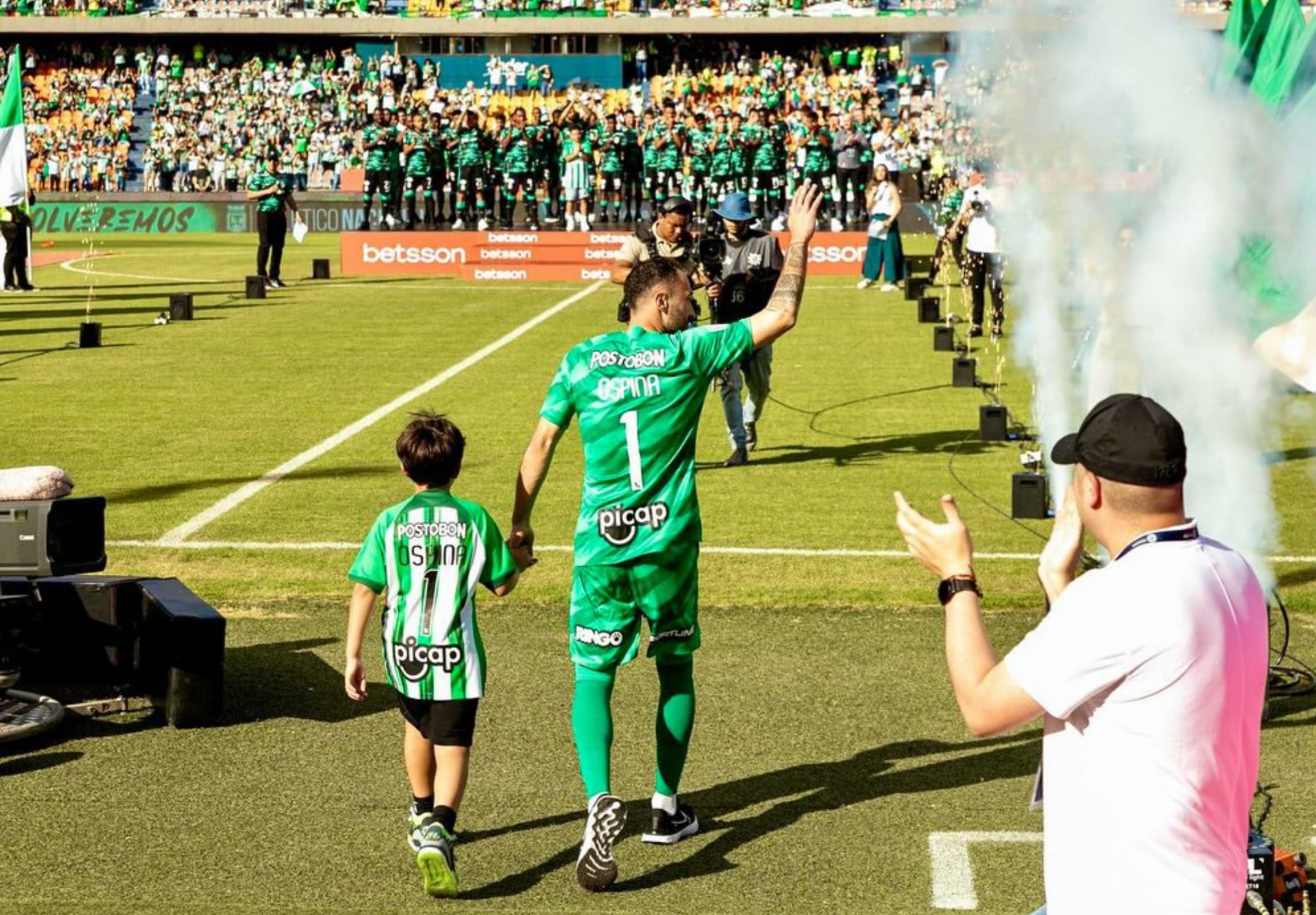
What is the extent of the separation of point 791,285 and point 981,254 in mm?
17195

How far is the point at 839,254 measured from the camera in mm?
34750

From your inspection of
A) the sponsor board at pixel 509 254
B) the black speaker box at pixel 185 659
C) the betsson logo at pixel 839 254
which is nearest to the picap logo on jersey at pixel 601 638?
the black speaker box at pixel 185 659

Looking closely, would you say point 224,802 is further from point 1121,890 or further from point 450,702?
point 1121,890

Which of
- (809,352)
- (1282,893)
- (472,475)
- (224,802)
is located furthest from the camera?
(809,352)

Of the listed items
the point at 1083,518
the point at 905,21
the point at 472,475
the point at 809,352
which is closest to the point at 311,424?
the point at 472,475

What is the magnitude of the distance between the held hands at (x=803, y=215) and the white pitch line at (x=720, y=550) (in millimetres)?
4706

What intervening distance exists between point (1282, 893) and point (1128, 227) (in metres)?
4.53

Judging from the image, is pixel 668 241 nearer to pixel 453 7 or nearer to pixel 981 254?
pixel 981 254

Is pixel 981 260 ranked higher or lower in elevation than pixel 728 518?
higher

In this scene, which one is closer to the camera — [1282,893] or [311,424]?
[1282,893]

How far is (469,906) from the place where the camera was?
5680 millimetres

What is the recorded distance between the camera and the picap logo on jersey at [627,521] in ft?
20.2

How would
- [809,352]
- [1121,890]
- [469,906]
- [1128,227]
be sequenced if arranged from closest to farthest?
[1121,890] → [469,906] → [1128,227] → [809,352]

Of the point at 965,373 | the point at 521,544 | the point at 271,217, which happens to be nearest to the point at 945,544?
the point at 521,544
